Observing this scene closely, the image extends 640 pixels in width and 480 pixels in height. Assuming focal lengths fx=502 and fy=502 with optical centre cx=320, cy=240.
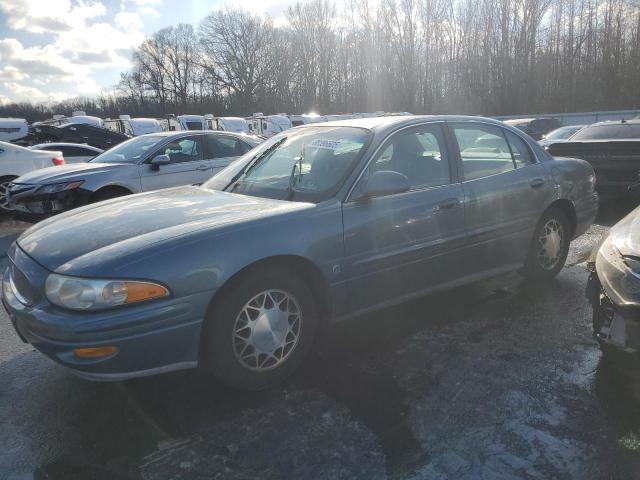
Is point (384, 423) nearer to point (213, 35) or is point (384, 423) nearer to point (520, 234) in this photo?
point (520, 234)

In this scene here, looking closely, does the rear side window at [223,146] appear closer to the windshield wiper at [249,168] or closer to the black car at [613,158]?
the windshield wiper at [249,168]

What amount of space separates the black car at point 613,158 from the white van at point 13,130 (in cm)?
1785

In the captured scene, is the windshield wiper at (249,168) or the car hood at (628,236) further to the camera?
the windshield wiper at (249,168)

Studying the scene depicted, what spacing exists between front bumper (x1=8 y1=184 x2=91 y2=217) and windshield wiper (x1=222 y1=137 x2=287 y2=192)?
4000 millimetres

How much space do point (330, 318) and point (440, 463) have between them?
116 centimetres

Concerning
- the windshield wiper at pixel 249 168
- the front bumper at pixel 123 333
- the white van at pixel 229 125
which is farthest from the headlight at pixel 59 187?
the white van at pixel 229 125

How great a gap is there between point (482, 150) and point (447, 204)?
0.81 meters

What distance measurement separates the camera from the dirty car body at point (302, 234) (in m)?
2.53

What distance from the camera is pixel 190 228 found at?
2.81 m

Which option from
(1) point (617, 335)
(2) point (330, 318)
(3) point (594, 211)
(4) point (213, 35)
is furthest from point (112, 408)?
(4) point (213, 35)

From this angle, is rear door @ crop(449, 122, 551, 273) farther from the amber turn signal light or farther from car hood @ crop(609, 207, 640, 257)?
the amber turn signal light

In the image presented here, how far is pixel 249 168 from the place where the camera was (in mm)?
3947

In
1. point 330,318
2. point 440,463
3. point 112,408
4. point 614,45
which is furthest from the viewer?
point 614,45

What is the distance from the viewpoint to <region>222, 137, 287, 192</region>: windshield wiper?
12.5ft
